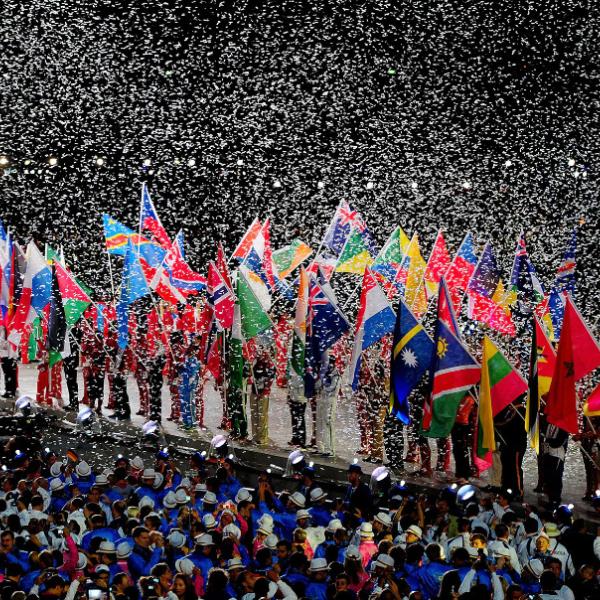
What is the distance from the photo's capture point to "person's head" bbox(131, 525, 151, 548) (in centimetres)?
912

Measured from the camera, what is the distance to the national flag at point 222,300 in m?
14.8

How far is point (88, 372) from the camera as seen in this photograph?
1728 cm

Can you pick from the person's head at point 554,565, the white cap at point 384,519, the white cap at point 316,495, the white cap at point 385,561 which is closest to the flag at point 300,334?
the white cap at point 316,495

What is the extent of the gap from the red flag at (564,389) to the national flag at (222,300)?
4897mm

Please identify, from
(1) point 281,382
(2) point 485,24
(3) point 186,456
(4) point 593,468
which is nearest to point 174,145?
(2) point 485,24

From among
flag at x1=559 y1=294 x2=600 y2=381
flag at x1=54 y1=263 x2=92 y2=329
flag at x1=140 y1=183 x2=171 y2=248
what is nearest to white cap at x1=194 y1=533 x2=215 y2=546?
flag at x1=559 y1=294 x2=600 y2=381

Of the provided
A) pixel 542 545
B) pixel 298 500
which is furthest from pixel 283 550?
pixel 542 545

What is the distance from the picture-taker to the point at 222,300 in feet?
48.9

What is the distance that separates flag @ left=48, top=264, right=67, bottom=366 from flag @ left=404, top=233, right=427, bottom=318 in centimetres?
495

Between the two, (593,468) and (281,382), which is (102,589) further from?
(281,382)

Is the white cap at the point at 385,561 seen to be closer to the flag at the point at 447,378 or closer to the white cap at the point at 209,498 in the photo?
the white cap at the point at 209,498

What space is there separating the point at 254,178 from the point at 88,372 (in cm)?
1528

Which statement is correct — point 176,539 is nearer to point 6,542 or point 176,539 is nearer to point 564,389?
point 6,542

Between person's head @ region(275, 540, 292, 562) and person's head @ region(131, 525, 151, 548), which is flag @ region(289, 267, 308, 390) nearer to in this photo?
person's head @ region(131, 525, 151, 548)
